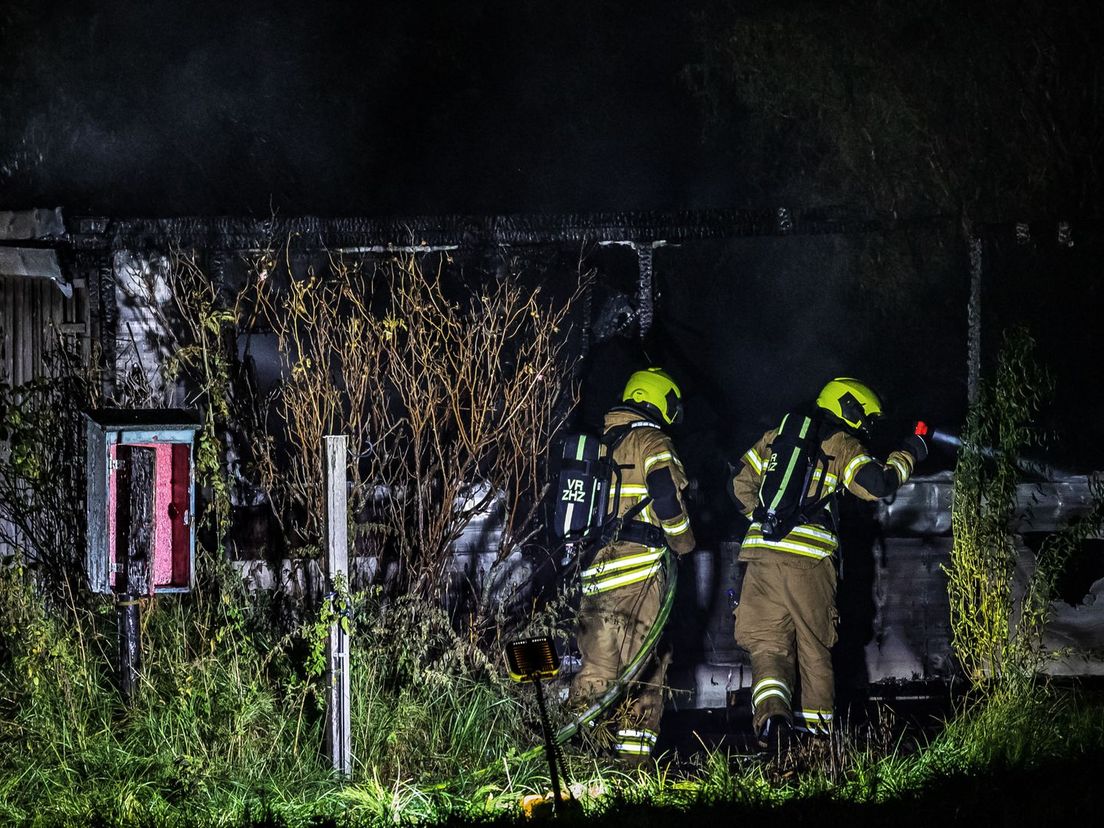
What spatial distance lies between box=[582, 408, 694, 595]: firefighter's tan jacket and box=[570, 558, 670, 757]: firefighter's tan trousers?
7 cm

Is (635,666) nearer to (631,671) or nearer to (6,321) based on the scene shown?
(631,671)

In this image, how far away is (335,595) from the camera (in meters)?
5.39

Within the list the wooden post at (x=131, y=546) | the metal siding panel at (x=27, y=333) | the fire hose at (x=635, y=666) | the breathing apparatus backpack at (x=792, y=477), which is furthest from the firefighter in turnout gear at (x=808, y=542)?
the metal siding panel at (x=27, y=333)

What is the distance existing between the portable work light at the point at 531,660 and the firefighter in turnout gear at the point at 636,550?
6.88ft

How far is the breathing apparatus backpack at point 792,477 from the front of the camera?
711 centimetres

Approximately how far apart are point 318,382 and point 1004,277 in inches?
280

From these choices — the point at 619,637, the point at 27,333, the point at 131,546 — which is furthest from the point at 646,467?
the point at 27,333

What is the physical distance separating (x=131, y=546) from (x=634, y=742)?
9.01 feet

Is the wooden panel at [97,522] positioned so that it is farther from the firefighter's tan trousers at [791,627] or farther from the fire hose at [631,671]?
the firefighter's tan trousers at [791,627]

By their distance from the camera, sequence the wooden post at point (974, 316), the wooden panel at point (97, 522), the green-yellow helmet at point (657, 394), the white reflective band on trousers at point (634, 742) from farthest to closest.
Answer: the wooden post at point (974, 316) < the green-yellow helmet at point (657, 394) < the white reflective band on trousers at point (634, 742) < the wooden panel at point (97, 522)

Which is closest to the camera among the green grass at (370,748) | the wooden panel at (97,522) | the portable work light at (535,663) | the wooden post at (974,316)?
the portable work light at (535,663)

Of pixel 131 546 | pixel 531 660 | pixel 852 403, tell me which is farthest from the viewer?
pixel 852 403

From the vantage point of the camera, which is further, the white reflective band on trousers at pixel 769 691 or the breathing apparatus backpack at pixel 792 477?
the breathing apparatus backpack at pixel 792 477

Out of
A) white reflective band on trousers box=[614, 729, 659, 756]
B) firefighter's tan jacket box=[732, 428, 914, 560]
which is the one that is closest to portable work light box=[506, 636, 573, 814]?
white reflective band on trousers box=[614, 729, 659, 756]
